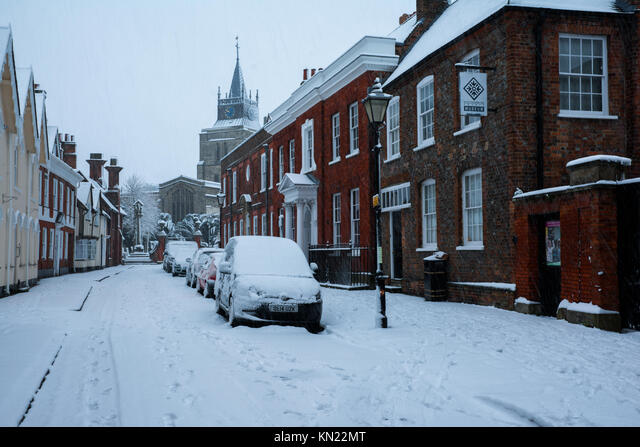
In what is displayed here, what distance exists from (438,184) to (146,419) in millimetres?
12845

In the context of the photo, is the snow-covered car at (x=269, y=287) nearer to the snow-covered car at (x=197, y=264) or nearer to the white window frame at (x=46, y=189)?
the snow-covered car at (x=197, y=264)

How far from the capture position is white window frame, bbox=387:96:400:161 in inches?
774

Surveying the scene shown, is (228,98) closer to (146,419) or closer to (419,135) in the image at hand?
(419,135)

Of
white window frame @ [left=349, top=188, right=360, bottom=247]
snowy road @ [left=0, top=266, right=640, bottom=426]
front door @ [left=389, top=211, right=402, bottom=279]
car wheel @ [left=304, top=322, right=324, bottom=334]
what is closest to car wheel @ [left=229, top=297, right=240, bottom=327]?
snowy road @ [left=0, top=266, right=640, bottom=426]

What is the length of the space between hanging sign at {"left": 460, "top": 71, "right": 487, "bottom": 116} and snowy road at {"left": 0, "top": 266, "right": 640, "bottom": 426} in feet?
15.6

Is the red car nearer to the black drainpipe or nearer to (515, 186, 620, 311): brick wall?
the black drainpipe

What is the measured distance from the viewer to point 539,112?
13.5 meters

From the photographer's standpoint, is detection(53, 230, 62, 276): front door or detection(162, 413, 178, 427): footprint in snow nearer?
detection(162, 413, 178, 427): footprint in snow

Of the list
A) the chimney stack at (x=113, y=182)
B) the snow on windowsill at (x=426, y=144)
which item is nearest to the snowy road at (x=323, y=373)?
the snow on windowsill at (x=426, y=144)

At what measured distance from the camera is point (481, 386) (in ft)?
20.7

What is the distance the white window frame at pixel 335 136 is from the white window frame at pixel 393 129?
426 centimetres

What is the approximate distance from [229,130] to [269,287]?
107 metres

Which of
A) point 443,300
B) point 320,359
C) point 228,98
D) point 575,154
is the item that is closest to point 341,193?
point 443,300

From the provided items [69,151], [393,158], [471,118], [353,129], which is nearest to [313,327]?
[471,118]
